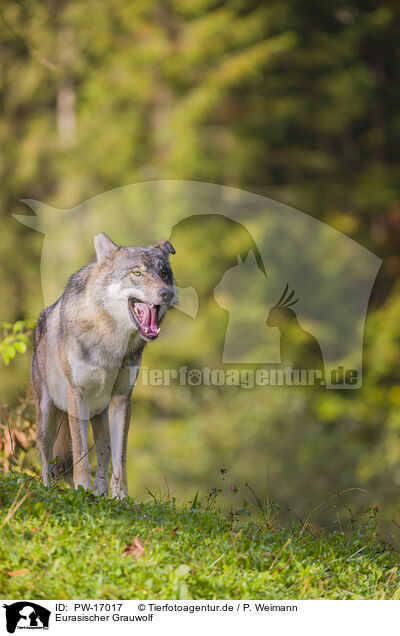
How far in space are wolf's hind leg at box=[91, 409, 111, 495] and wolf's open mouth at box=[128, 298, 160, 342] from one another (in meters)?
0.74

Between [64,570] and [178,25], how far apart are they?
14847 millimetres

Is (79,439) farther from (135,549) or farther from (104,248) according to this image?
(104,248)

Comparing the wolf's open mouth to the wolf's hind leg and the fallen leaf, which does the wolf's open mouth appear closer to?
the wolf's hind leg

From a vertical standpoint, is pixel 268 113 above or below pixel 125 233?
above

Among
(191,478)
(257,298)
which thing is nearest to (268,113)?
(257,298)

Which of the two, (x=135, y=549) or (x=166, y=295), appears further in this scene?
(x=166, y=295)

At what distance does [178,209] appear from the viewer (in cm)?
1509

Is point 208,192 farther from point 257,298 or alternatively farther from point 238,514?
point 238,514

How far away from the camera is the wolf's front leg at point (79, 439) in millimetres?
4676
